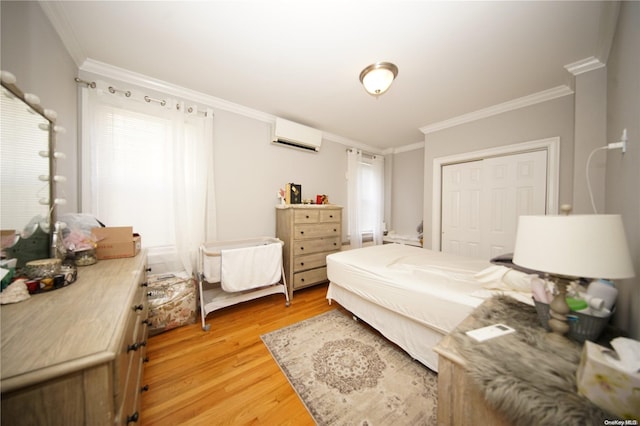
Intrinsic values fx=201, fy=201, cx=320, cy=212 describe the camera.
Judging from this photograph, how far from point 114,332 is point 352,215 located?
359 centimetres

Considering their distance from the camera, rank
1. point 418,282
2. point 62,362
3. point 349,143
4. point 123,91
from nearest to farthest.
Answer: point 62,362, point 418,282, point 123,91, point 349,143

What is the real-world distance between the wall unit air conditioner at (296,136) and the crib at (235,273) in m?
1.58

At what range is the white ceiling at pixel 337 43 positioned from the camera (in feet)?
4.56

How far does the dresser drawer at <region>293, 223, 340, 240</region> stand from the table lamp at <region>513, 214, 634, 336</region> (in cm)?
222

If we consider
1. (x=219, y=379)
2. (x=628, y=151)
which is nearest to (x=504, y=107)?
(x=628, y=151)

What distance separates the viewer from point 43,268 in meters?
0.94

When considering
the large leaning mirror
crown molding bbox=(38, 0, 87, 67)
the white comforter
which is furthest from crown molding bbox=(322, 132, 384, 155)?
the large leaning mirror

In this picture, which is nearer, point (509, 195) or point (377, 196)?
point (509, 195)

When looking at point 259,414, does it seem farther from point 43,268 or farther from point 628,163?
point 628,163

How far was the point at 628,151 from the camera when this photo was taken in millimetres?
1094

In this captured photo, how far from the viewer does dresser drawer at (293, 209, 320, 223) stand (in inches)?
107

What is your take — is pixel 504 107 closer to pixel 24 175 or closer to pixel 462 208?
pixel 462 208

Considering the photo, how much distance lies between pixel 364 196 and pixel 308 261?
79.2 inches

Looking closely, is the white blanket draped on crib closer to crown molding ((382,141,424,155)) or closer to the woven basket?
the woven basket
